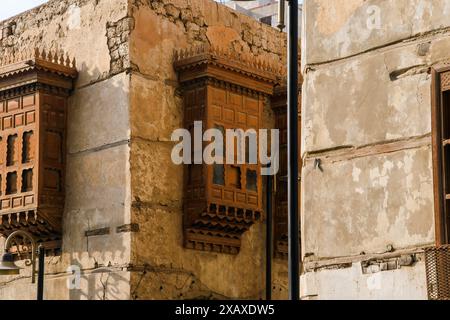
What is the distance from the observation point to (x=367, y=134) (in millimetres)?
8258

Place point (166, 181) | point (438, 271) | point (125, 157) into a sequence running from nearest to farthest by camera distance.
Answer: point (438, 271) < point (125, 157) < point (166, 181)

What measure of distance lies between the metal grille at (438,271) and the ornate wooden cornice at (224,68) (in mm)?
7472

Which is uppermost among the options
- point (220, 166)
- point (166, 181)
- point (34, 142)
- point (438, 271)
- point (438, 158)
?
point (34, 142)

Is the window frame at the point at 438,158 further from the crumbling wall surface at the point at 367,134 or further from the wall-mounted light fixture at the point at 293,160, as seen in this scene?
the wall-mounted light fixture at the point at 293,160

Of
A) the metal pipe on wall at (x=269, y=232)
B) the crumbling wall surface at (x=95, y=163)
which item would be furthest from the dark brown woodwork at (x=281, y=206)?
the crumbling wall surface at (x=95, y=163)

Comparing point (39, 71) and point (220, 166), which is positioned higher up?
point (39, 71)

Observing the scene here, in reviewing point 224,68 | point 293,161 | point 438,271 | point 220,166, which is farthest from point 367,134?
point 224,68

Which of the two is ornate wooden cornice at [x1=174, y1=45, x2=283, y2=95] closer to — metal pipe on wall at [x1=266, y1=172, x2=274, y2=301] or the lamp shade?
metal pipe on wall at [x1=266, y1=172, x2=274, y2=301]

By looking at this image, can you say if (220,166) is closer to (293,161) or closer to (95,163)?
(95,163)

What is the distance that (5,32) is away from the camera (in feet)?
54.6

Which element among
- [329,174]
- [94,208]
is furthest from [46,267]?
[329,174]

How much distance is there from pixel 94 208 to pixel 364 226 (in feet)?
22.9

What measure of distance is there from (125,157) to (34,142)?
1.35 m

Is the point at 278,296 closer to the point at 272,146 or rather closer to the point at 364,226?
the point at 272,146
